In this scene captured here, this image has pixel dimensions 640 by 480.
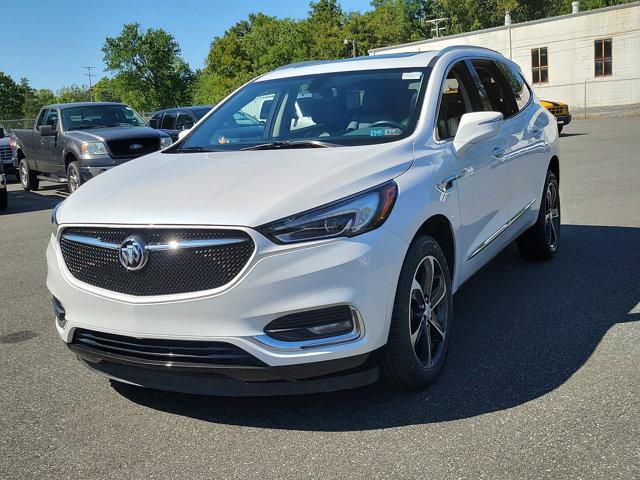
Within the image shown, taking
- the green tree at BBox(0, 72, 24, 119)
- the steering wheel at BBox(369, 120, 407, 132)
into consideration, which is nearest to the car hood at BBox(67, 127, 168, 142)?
the steering wheel at BBox(369, 120, 407, 132)

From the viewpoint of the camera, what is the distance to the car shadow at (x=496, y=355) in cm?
356

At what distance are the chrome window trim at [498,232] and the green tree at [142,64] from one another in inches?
3929

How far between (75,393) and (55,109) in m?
11.8

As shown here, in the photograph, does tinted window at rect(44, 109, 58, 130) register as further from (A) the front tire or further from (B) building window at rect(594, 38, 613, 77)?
(B) building window at rect(594, 38, 613, 77)

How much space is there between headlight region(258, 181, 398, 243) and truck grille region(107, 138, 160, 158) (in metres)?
10.5

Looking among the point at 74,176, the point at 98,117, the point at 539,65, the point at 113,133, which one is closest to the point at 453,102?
the point at 113,133

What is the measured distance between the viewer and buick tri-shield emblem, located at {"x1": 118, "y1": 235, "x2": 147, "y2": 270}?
3.26 meters

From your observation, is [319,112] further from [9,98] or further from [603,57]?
[9,98]

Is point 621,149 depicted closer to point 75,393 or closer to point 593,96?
point 75,393

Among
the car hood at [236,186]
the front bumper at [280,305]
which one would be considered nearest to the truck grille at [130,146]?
the car hood at [236,186]

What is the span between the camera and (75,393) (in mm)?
4059

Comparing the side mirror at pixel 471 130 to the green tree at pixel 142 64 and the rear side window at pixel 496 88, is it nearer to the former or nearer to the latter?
the rear side window at pixel 496 88

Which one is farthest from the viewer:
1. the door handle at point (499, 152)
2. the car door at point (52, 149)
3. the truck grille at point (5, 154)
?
the truck grille at point (5, 154)

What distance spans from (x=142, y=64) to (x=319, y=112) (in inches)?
4025
